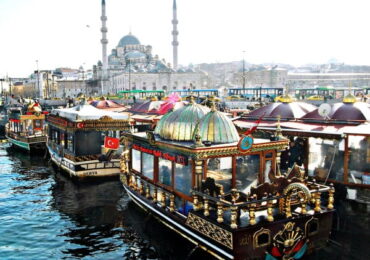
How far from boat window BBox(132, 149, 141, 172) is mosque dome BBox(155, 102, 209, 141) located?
1.19 metres

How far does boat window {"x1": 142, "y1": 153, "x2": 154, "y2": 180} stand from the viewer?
9445mm

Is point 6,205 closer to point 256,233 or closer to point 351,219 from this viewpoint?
point 256,233

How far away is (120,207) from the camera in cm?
1146

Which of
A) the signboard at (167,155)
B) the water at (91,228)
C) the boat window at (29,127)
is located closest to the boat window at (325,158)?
the water at (91,228)

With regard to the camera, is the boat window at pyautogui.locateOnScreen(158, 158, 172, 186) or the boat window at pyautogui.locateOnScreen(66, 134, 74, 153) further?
the boat window at pyautogui.locateOnScreen(66, 134, 74, 153)

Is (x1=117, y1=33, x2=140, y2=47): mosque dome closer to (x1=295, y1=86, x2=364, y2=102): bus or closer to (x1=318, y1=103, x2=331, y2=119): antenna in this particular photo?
(x1=295, y1=86, x2=364, y2=102): bus

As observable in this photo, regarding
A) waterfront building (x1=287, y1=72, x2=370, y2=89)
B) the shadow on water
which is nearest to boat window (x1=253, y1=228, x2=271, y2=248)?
the shadow on water

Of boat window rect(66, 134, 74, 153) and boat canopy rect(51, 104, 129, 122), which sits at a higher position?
boat canopy rect(51, 104, 129, 122)

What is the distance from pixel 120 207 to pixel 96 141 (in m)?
4.33

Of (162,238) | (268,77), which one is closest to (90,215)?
(162,238)

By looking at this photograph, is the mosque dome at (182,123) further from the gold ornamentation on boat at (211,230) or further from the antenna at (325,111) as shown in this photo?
the antenna at (325,111)

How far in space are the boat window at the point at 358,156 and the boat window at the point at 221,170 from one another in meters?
4.84

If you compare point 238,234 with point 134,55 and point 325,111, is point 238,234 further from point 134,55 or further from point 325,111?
point 134,55

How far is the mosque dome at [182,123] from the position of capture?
8555mm
